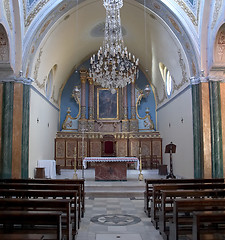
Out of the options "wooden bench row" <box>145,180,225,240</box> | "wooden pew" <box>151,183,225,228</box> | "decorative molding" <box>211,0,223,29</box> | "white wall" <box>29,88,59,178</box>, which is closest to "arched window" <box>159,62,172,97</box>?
"decorative molding" <box>211,0,223,29</box>

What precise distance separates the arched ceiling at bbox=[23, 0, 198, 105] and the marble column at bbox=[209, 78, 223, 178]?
3.47ft

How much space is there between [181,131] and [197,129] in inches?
74.2

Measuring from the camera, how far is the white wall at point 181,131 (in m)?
10.7

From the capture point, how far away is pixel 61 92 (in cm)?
1723

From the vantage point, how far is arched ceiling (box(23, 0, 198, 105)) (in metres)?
10.6

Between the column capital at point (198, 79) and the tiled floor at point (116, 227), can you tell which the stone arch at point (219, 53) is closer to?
the column capital at point (198, 79)

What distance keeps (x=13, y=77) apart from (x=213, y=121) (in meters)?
7.15

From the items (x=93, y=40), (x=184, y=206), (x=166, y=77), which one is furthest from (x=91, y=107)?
(x=184, y=206)

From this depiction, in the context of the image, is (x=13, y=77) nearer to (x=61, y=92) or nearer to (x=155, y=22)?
(x=155, y=22)

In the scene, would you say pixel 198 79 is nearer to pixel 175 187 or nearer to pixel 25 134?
pixel 175 187

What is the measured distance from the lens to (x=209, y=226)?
14.3ft

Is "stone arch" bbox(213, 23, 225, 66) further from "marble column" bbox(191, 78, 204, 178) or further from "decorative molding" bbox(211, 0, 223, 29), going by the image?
"marble column" bbox(191, 78, 204, 178)

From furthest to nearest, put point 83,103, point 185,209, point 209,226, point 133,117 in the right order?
point 83,103 < point 133,117 < point 209,226 < point 185,209

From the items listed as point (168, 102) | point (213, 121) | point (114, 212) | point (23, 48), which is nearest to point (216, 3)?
point (213, 121)
